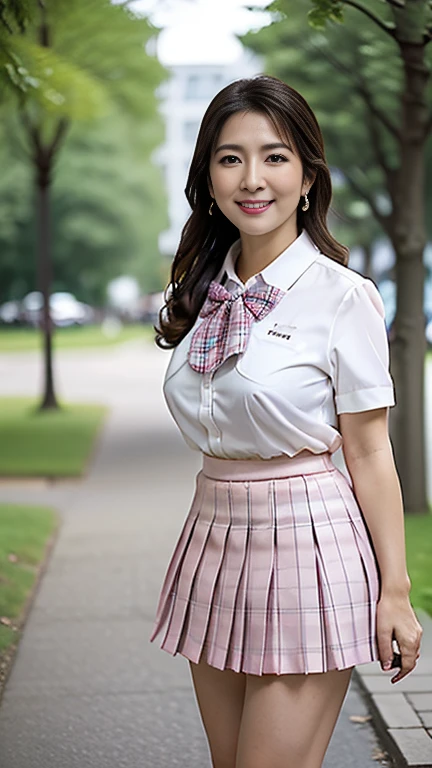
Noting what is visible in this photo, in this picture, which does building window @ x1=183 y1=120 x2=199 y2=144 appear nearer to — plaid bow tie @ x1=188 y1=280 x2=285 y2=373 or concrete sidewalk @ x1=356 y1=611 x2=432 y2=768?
concrete sidewalk @ x1=356 y1=611 x2=432 y2=768

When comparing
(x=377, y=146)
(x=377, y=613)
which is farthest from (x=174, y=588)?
(x=377, y=146)

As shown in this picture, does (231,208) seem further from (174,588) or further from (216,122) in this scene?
(174,588)

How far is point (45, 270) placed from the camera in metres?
18.6

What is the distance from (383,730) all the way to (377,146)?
715 cm

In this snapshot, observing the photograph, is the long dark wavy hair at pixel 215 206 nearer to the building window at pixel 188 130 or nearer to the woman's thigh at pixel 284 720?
the woman's thigh at pixel 284 720

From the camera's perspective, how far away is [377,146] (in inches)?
426

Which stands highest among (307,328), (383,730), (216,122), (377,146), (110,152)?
(216,122)

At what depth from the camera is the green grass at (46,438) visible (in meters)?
Result: 12.0

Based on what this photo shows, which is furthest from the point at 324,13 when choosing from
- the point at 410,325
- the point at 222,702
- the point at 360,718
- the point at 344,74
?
the point at 344,74

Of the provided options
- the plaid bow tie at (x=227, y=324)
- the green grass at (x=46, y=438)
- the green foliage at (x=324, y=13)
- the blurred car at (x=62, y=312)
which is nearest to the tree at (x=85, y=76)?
the green grass at (x=46, y=438)

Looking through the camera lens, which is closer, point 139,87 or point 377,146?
point 377,146

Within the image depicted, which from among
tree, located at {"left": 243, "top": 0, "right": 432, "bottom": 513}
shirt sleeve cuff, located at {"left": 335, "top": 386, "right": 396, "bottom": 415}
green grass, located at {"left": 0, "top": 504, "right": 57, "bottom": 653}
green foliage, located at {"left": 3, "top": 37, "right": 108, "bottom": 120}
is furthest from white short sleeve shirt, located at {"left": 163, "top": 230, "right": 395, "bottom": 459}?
tree, located at {"left": 243, "top": 0, "right": 432, "bottom": 513}

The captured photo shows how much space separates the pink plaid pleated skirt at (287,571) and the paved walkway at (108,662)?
5.99 ft

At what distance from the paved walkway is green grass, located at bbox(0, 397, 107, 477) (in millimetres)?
814
